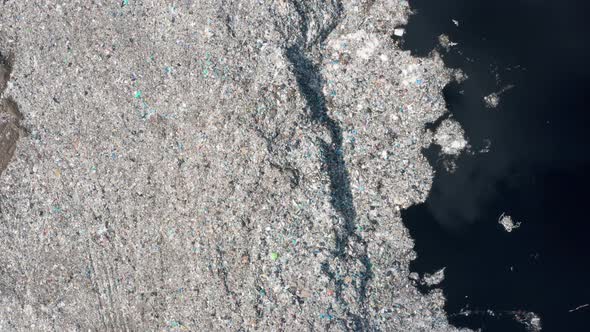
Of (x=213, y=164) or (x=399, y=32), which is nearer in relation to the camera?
(x=213, y=164)

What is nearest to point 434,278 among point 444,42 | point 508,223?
point 508,223

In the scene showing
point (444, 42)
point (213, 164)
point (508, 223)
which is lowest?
point (508, 223)

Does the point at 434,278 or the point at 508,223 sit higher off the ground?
the point at 508,223

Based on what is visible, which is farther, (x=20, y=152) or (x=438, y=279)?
(x=20, y=152)

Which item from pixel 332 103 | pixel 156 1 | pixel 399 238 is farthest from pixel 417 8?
pixel 156 1

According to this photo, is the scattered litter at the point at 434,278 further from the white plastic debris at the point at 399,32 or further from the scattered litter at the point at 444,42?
the white plastic debris at the point at 399,32

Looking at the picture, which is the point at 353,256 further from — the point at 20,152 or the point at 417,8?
the point at 20,152

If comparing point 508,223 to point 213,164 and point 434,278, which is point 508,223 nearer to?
point 434,278
